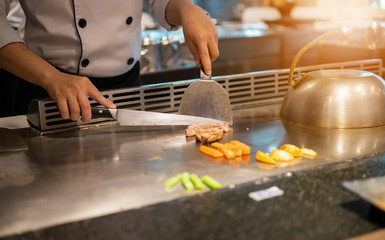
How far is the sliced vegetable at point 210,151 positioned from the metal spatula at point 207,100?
24 centimetres

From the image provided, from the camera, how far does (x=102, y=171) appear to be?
104cm

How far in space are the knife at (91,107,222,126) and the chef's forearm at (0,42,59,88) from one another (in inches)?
6.3

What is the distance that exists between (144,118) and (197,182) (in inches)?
17.0

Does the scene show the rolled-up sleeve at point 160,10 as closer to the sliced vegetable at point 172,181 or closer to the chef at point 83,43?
the chef at point 83,43

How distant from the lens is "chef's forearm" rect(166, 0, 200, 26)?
4.83 ft

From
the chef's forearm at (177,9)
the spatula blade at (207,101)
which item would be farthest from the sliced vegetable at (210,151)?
the chef's forearm at (177,9)

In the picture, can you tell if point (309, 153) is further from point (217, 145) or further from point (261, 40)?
point (261, 40)

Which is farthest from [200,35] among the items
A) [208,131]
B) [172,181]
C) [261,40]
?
[261,40]

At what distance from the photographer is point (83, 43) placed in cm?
150

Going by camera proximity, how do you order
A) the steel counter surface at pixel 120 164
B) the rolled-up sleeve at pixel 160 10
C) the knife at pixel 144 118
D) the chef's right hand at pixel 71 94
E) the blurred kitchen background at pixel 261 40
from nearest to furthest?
1. the steel counter surface at pixel 120 164
2. the chef's right hand at pixel 71 94
3. the knife at pixel 144 118
4. the rolled-up sleeve at pixel 160 10
5. the blurred kitchen background at pixel 261 40

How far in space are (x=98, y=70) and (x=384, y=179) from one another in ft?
3.46

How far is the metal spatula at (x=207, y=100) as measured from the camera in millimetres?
1370

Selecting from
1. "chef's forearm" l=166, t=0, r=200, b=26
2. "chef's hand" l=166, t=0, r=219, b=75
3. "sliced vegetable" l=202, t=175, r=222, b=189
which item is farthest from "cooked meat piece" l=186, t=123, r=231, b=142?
"chef's forearm" l=166, t=0, r=200, b=26

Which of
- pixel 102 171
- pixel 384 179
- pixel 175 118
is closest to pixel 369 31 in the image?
pixel 175 118
